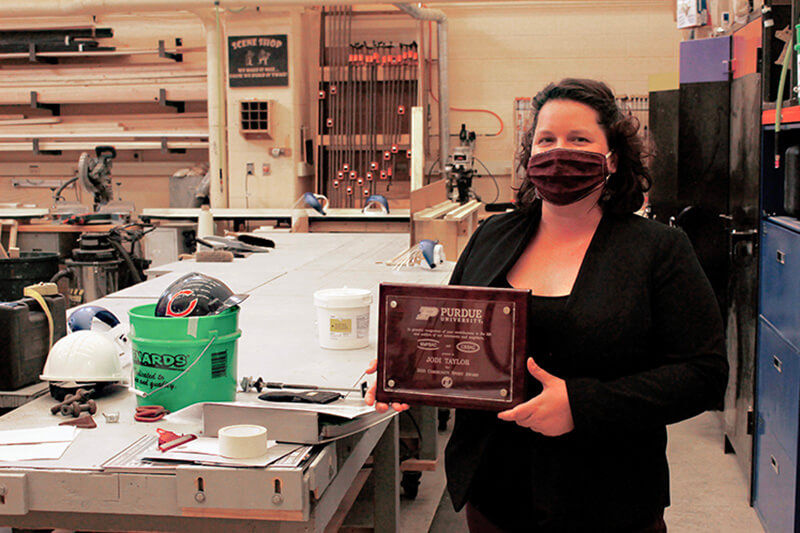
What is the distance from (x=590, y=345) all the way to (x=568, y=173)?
0.29 meters

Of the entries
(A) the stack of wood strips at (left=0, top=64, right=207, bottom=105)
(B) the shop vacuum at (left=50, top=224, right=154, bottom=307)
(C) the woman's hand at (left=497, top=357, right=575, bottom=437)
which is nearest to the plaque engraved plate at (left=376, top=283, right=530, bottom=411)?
(C) the woman's hand at (left=497, top=357, right=575, bottom=437)

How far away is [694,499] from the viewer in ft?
11.0

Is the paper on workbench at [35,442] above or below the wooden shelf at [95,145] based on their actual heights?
below

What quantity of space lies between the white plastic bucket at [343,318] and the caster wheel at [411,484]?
1.28 meters

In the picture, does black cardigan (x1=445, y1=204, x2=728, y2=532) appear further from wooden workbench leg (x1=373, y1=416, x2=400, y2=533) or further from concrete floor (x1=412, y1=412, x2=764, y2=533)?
concrete floor (x1=412, y1=412, x2=764, y2=533)

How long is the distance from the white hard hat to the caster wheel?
5.92 ft

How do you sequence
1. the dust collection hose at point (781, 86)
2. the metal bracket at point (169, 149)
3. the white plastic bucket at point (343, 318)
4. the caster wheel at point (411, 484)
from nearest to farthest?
the white plastic bucket at point (343, 318)
the dust collection hose at point (781, 86)
the caster wheel at point (411, 484)
the metal bracket at point (169, 149)

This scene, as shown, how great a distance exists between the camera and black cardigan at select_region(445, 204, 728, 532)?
4.00 feet

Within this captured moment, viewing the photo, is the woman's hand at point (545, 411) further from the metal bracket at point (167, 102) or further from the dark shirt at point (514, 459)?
the metal bracket at point (167, 102)

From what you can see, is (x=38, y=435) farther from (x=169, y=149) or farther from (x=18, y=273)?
(x=169, y=149)

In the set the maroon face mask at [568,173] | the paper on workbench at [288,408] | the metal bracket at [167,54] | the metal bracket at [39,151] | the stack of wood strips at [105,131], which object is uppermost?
the metal bracket at [167,54]

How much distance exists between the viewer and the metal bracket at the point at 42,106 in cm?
809

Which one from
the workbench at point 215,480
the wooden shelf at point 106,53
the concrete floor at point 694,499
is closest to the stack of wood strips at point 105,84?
the wooden shelf at point 106,53

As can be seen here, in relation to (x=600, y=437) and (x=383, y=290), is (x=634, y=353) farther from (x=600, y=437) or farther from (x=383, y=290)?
(x=383, y=290)
